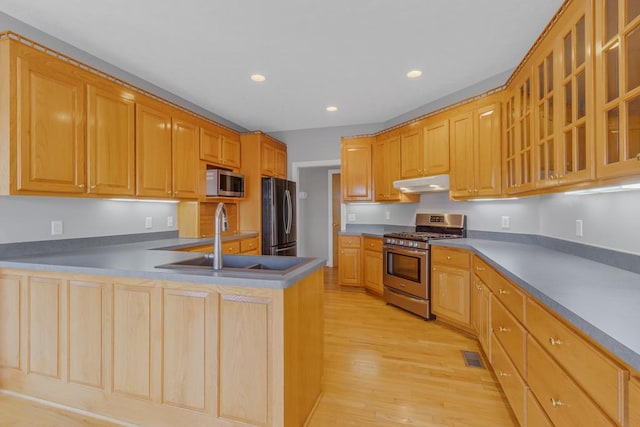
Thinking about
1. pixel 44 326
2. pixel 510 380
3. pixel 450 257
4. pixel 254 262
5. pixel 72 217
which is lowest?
pixel 510 380

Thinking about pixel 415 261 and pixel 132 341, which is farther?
pixel 415 261

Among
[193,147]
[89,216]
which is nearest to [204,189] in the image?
[193,147]

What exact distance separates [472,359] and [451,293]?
2.30ft

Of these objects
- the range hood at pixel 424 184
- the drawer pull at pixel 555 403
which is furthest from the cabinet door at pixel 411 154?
the drawer pull at pixel 555 403

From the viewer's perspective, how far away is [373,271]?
4316 mm

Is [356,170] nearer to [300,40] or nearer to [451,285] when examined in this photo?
[451,285]

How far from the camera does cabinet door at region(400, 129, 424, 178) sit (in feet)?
12.4

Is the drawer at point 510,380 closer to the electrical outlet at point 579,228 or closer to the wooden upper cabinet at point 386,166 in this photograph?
the electrical outlet at point 579,228

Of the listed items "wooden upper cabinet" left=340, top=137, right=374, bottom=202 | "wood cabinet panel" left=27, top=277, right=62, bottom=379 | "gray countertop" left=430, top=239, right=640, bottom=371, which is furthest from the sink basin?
"wooden upper cabinet" left=340, top=137, right=374, bottom=202

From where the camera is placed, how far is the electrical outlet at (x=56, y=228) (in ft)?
7.98

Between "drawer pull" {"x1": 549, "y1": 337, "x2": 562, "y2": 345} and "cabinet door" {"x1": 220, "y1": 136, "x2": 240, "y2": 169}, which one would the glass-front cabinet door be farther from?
"cabinet door" {"x1": 220, "y1": 136, "x2": 240, "y2": 169}

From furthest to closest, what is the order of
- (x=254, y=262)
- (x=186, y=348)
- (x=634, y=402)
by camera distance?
1. (x=254, y=262)
2. (x=186, y=348)
3. (x=634, y=402)

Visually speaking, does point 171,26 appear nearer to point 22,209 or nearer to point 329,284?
point 22,209

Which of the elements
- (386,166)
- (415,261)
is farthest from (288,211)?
(415,261)
